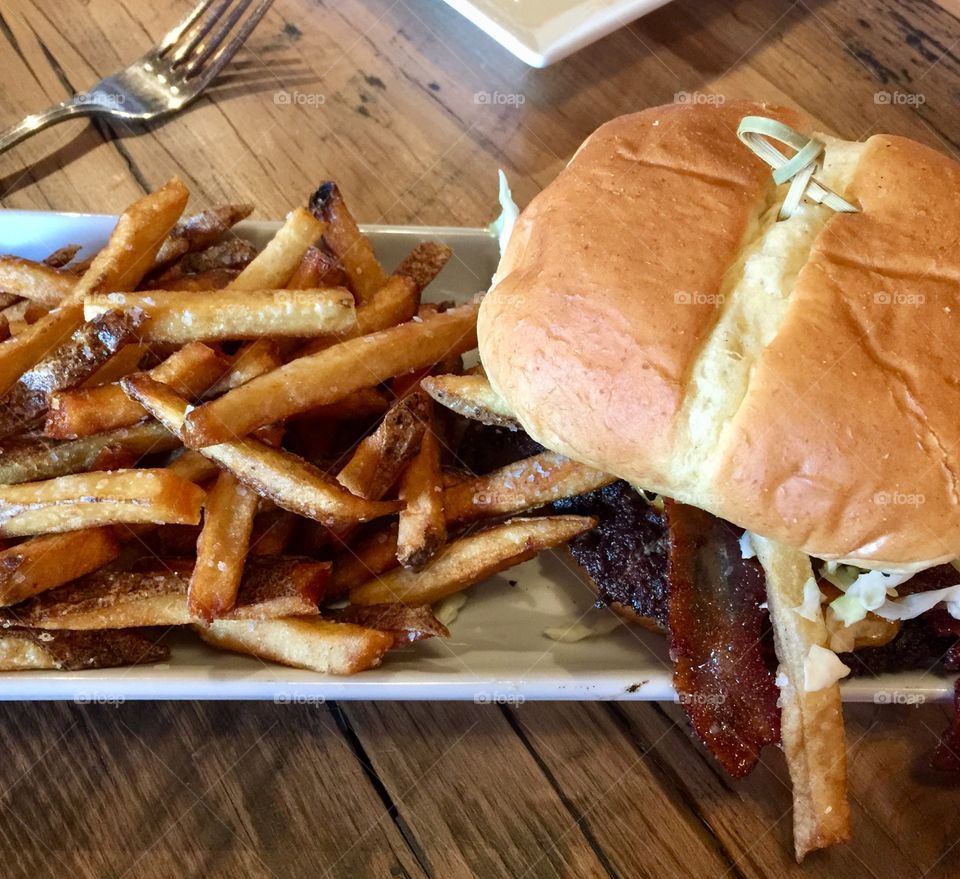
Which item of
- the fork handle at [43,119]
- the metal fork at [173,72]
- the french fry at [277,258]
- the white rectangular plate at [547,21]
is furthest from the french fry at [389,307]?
the fork handle at [43,119]

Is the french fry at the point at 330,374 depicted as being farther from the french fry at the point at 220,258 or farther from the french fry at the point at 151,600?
the french fry at the point at 220,258

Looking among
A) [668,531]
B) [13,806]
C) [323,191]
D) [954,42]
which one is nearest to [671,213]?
[668,531]

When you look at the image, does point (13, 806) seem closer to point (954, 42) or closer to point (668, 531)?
point (668, 531)

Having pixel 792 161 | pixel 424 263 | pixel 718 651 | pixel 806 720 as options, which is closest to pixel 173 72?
pixel 424 263

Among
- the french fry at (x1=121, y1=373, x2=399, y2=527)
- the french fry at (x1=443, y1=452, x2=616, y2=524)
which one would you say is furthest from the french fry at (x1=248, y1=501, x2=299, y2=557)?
the french fry at (x1=443, y1=452, x2=616, y2=524)

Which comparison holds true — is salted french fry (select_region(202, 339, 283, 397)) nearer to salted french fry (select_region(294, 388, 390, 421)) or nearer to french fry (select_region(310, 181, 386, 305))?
salted french fry (select_region(294, 388, 390, 421))
